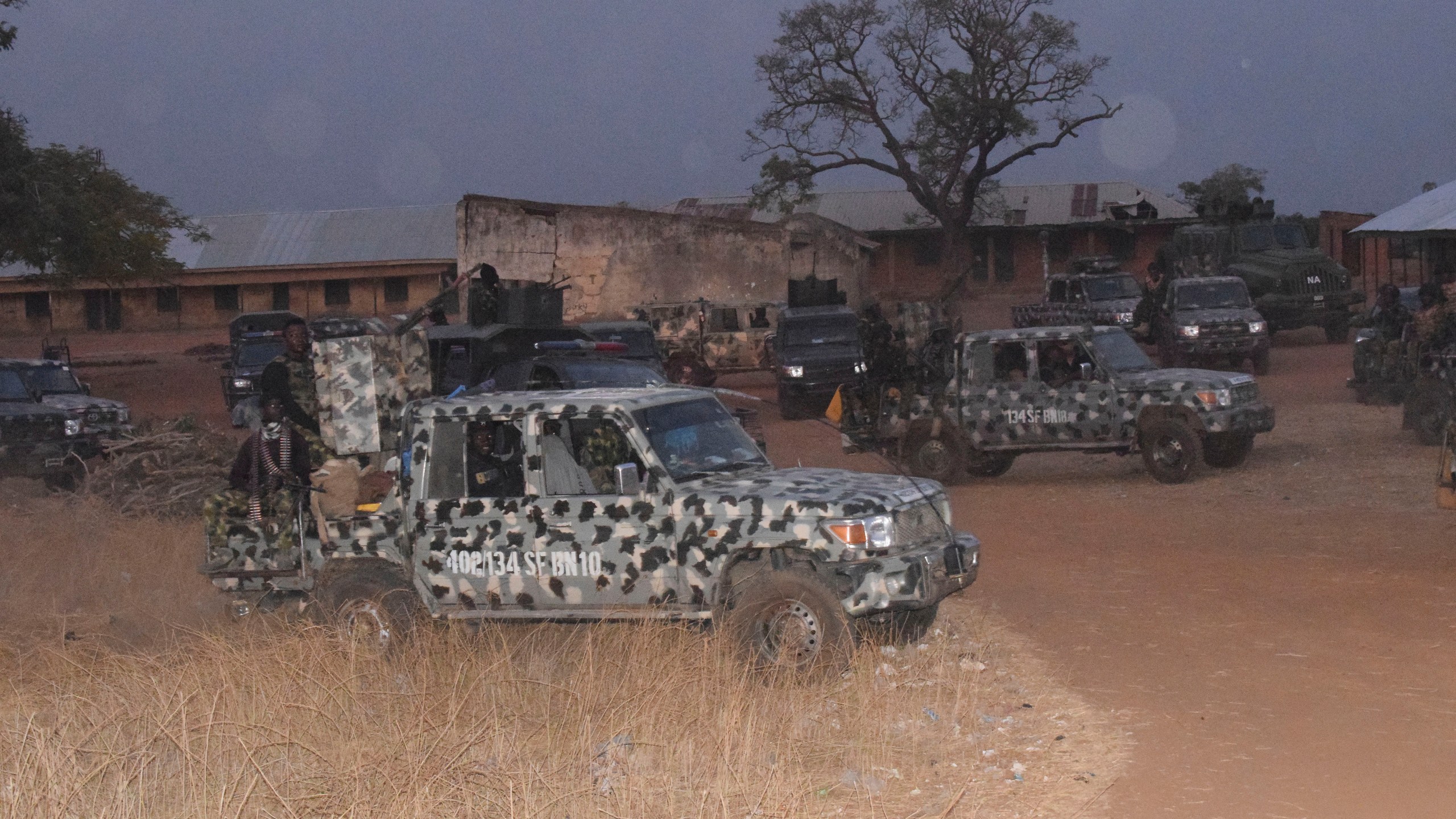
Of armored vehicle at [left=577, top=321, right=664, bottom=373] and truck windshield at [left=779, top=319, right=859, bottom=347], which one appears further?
truck windshield at [left=779, top=319, right=859, bottom=347]

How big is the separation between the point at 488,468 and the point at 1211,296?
68.4 feet

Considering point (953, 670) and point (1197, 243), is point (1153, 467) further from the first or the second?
point (1197, 243)

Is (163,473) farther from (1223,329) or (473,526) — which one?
(1223,329)

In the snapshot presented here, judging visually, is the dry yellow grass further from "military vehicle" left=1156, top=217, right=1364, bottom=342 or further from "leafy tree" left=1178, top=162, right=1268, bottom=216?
"leafy tree" left=1178, top=162, right=1268, bottom=216

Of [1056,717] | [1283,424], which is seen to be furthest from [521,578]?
[1283,424]

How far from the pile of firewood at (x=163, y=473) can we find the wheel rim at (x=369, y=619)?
5652 mm

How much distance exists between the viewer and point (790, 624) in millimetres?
7836

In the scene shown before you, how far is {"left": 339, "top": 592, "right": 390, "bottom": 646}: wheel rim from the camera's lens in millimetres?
8531

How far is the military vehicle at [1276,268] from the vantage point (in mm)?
30406

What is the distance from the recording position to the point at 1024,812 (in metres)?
6.01

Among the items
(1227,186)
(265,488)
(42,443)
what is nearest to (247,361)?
(42,443)

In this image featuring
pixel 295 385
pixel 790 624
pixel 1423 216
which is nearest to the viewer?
pixel 790 624

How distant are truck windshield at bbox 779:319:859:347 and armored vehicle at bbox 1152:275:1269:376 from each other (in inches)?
227

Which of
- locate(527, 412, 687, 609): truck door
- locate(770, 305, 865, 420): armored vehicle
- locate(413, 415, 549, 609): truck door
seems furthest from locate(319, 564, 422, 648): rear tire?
locate(770, 305, 865, 420): armored vehicle
